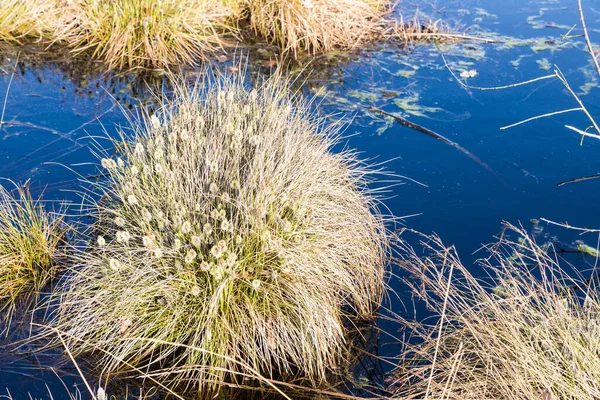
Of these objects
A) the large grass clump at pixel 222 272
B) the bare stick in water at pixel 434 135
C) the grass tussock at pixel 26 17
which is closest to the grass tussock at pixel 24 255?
the large grass clump at pixel 222 272

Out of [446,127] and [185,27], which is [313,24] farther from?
[446,127]

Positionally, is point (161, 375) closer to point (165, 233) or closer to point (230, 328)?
point (230, 328)

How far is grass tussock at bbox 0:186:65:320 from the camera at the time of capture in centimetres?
364

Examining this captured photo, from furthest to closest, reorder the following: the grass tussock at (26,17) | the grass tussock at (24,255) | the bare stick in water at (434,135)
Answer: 1. the grass tussock at (26,17)
2. the bare stick in water at (434,135)
3. the grass tussock at (24,255)

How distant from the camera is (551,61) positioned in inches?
260

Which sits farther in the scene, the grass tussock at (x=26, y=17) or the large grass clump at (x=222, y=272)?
the grass tussock at (x=26, y=17)

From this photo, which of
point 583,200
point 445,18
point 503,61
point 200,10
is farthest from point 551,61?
point 200,10

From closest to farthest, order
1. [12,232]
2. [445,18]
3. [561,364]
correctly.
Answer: [561,364]
[12,232]
[445,18]

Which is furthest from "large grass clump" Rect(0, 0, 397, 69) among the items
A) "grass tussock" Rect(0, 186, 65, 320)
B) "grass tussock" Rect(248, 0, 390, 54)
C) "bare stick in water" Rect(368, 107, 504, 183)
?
"grass tussock" Rect(0, 186, 65, 320)

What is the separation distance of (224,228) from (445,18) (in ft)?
18.7

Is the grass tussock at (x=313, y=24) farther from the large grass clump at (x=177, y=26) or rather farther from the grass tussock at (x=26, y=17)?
the grass tussock at (x=26, y=17)

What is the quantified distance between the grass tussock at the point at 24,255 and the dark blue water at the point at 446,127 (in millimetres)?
584

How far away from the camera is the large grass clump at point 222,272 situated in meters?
3.12

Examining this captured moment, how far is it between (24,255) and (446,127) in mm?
3592
